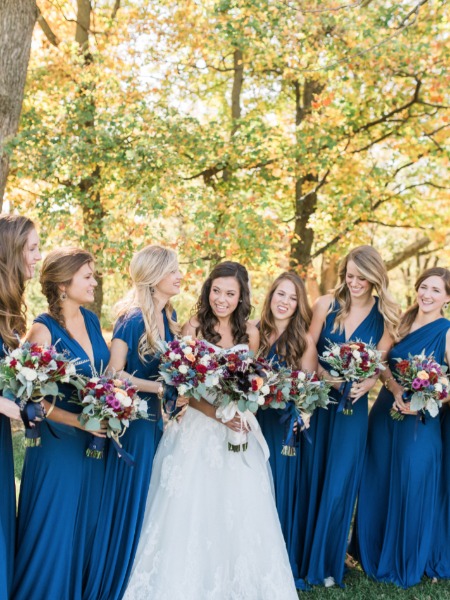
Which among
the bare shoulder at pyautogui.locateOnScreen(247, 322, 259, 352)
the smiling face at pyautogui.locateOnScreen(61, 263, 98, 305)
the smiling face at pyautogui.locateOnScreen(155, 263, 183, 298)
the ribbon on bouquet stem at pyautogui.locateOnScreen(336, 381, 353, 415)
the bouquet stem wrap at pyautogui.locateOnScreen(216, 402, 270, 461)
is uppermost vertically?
the smiling face at pyautogui.locateOnScreen(155, 263, 183, 298)

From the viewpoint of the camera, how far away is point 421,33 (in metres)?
12.2

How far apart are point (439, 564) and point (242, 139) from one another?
26.5ft

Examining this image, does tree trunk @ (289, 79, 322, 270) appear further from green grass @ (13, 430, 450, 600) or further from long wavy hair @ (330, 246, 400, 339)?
green grass @ (13, 430, 450, 600)

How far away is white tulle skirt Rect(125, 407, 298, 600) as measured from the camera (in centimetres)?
471

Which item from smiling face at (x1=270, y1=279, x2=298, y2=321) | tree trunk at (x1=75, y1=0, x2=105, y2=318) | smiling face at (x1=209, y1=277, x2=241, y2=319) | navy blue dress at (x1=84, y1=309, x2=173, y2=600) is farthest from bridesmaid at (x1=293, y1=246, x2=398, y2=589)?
tree trunk at (x1=75, y1=0, x2=105, y2=318)

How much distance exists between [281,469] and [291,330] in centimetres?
120

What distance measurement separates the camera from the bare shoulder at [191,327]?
17.7 feet

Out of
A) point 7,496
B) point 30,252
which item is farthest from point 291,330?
point 7,496

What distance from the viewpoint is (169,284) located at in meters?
5.09

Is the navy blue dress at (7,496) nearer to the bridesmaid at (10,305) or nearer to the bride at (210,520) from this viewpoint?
the bridesmaid at (10,305)

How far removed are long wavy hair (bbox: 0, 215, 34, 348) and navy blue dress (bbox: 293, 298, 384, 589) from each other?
2754mm

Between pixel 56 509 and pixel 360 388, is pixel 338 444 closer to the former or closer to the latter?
pixel 360 388

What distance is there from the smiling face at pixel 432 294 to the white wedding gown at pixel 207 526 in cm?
194

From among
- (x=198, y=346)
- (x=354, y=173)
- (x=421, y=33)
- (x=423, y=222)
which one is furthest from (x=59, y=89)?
(x=198, y=346)
